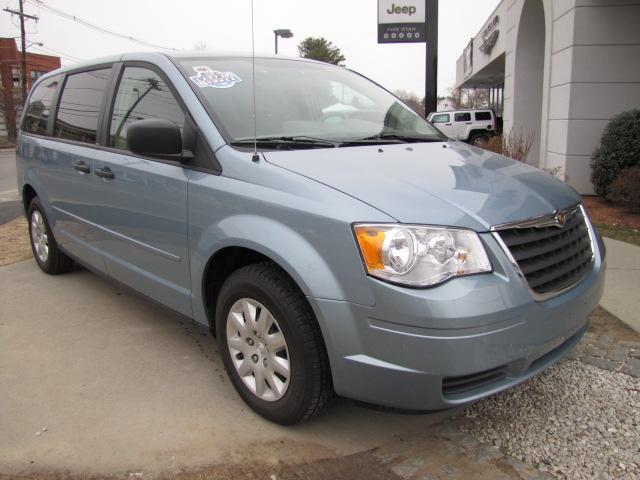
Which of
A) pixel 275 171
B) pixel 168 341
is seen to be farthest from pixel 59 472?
pixel 275 171

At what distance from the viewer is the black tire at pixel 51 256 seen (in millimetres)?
4918

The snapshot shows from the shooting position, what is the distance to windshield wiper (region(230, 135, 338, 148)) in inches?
112

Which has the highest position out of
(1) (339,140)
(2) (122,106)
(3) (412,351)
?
(2) (122,106)

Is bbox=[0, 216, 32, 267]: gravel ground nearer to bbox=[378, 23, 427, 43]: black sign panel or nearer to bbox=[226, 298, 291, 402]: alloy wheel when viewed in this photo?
bbox=[226, 298, 291, 402]: alloy wheel

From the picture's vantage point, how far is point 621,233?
657 cm

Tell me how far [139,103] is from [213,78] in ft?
1.94

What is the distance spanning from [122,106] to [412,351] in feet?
8.52

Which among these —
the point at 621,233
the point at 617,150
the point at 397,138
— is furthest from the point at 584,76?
the point at 397,138

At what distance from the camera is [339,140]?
3.06 meters

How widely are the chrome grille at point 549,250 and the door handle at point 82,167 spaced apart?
2.83m

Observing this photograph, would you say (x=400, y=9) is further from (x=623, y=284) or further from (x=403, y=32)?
(x=623, y=284)

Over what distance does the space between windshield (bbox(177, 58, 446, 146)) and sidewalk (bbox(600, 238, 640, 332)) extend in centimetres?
188

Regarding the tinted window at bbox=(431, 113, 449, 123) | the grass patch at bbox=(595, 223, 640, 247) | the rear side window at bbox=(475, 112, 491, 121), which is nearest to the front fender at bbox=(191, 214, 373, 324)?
the grass patch at bbox=(595, 223, 640, 247)

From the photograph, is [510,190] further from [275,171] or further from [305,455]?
[305,455]
